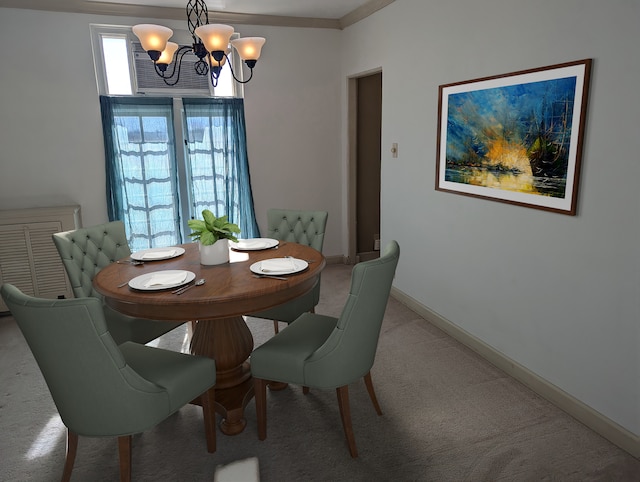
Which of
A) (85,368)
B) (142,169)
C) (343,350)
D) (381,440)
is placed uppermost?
(142,169)

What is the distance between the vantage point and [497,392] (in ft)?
8.66

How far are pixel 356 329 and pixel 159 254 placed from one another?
1.35m

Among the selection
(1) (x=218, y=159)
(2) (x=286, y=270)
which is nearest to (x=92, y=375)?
(2) (x=286, y=270)

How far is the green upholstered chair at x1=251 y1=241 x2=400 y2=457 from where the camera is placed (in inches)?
76.4

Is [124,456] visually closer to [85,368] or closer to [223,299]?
[85,368]

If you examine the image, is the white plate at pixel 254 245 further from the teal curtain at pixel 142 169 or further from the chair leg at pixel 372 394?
the teal curtain at pixel 142 169

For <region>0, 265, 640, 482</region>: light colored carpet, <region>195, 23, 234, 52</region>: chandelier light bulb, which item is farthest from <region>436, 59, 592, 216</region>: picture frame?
<region>195, 23, 234, 52</region>: chandelier light bulb

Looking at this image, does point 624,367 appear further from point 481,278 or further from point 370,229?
point 370,229

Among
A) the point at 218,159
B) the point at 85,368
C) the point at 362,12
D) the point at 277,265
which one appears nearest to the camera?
the point at 85,368

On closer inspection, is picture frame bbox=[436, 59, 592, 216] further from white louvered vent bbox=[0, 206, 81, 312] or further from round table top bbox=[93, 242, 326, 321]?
white louvered vent bbox=[0, 206, 81, 312]

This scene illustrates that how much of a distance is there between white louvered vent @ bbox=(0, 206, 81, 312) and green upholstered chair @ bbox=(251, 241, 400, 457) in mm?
2642

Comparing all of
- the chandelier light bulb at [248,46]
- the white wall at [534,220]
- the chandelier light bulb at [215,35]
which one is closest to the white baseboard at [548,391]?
the white wall at [534,220]

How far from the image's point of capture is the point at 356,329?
200 cm

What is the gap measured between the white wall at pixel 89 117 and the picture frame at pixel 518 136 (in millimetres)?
1971
